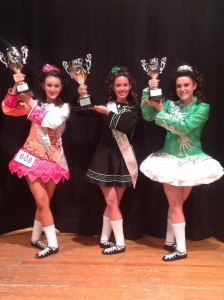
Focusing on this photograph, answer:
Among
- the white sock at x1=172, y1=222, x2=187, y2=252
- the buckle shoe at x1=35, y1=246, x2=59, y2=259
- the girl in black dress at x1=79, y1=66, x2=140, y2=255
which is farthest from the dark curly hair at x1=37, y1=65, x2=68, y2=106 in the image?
the white sock at x1=172, y1=222, x2=187, y2=252

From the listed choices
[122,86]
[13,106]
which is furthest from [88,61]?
[13,106]

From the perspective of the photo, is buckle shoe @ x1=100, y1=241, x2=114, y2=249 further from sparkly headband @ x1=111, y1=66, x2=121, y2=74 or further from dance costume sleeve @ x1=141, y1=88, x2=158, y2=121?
sparkly headband @ x1=111, y1=66, x2=121, y2=74

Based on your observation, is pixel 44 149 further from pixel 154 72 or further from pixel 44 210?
pixel 154 72

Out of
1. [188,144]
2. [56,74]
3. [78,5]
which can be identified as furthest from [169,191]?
[78,5]

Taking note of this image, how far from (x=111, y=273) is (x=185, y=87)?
1132mm

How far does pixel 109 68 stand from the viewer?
109 inches

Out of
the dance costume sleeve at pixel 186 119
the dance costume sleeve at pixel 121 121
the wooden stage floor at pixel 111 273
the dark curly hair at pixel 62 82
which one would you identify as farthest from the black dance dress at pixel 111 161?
the wooden stage floor at pixel 111 273

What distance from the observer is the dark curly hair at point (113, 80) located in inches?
98.7

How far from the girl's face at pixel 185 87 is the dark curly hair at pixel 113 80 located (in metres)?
0.30

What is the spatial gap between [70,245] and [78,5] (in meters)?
1.60

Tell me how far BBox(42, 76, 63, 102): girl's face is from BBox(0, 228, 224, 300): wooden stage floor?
0.98 m

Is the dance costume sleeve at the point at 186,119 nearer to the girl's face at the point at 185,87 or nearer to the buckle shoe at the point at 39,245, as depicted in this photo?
the girl's face at the point at 185,87

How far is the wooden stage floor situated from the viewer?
203cm

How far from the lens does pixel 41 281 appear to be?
215cm
